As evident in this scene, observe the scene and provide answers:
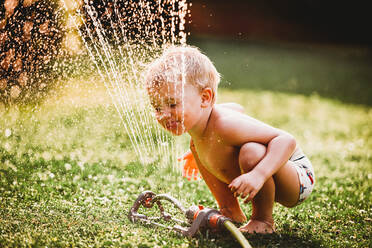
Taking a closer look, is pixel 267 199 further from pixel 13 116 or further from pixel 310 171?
pixel 13 116

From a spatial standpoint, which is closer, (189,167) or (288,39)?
(189,167)

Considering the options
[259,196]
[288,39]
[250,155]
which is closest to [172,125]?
[250,155]

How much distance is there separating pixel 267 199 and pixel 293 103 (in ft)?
17.8

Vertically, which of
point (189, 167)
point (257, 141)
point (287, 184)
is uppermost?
point (257, 141)

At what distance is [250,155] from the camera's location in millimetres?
2137

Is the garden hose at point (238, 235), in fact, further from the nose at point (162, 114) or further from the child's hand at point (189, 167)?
the child's hand at point (189, 167)

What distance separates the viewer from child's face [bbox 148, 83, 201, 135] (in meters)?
2.19

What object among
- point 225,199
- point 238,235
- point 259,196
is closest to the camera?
point 238,235

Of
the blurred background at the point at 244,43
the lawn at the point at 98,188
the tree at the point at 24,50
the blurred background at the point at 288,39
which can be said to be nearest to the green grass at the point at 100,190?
the lawn at the point at 98,188

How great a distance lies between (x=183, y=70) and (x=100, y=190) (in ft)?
3.59

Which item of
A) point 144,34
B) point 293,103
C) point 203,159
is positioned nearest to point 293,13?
point 293,103

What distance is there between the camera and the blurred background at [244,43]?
3.02 metres

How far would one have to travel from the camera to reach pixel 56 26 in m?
3.19

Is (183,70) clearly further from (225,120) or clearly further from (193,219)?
(193,219)
